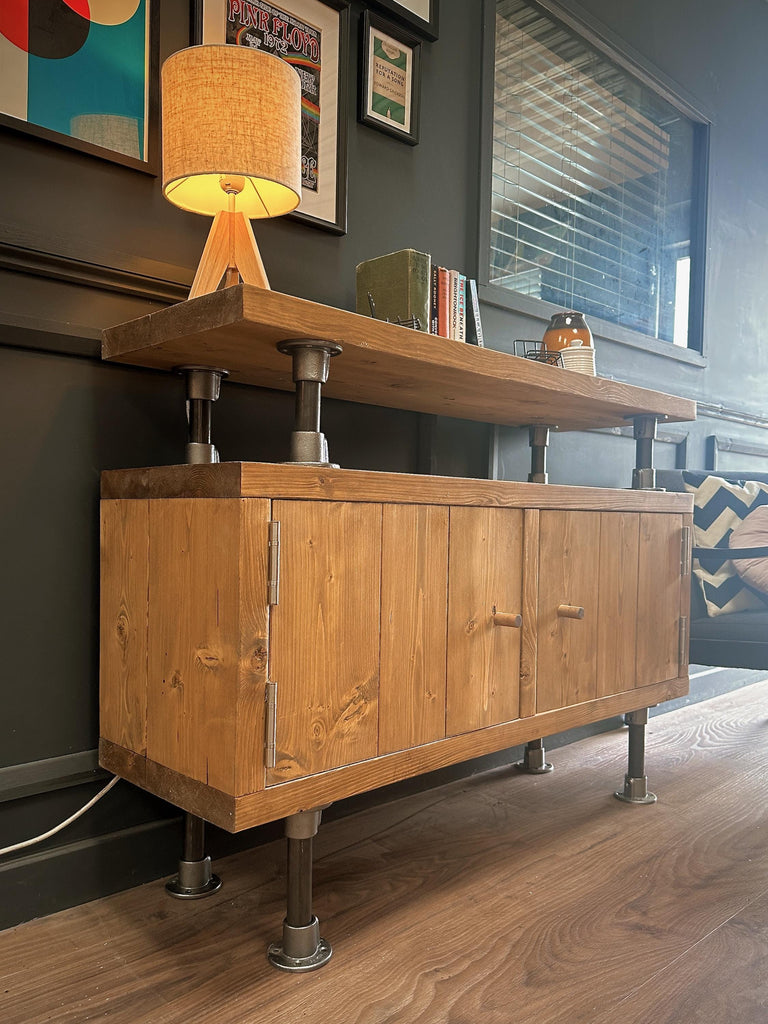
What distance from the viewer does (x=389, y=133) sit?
68.9 inches

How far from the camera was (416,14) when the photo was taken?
5.85 ft

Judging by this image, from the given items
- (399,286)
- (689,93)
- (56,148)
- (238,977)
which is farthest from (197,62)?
(689,93)

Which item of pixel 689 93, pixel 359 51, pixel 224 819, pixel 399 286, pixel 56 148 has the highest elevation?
pixel 689 93

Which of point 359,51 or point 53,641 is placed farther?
point 359,51

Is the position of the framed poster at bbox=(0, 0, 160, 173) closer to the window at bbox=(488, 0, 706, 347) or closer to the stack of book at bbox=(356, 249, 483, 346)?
the stack of book at bbox=(356, 249, 483, 346)

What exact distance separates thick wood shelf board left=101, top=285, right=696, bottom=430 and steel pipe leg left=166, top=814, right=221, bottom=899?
0.77 meters

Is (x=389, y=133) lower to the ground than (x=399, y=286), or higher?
higher

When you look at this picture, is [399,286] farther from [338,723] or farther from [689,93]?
[689,93]

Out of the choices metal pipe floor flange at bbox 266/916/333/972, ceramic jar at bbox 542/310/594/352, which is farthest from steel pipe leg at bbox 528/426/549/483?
metal pipe floor flange at bbox 266/916/333/972

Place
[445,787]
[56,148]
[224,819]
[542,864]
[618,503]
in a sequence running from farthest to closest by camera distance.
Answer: [445,787] < [618,503] < [542,864] < [56,148] < [224,819]

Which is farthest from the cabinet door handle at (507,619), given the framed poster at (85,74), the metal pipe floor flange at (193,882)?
the framed poster at (85,74)

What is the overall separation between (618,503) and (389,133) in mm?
963

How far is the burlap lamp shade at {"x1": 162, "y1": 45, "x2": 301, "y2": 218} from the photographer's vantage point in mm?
1116

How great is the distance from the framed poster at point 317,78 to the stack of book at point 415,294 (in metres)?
0.16
